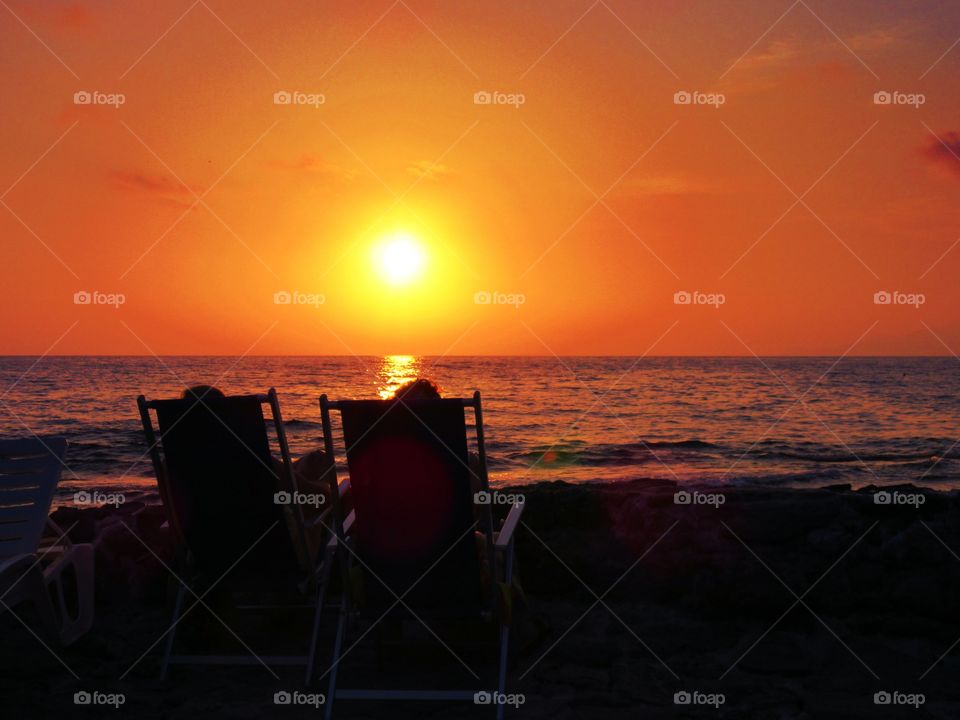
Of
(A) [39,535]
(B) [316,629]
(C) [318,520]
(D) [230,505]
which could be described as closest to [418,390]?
(C) [318,520]

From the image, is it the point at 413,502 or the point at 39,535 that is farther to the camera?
the point at 39,535

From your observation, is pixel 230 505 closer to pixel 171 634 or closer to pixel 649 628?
pixel 171 634

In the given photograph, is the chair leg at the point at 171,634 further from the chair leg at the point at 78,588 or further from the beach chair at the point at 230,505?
the chair leg at the point at 78,588

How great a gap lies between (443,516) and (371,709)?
2.99ft

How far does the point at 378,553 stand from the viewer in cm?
401

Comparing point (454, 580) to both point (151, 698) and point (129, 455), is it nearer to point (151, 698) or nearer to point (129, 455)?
point (151, 698)

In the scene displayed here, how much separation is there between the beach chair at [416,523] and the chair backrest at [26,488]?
1.55 meters

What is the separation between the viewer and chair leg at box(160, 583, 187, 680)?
4258 millimetres

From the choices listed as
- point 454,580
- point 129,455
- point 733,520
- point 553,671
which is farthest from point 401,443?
point 129,455

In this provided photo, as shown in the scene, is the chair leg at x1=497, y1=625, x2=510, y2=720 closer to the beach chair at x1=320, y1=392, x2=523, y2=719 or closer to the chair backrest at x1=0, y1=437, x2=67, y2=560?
the beach chair at x1=320, y1=392, x2=523, y2=719

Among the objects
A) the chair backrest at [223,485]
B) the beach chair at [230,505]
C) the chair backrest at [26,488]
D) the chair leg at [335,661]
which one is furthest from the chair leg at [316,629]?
the chair backrest at [26,488]

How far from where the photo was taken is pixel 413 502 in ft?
13.0

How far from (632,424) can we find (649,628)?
861 inches

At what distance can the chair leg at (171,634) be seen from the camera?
426 cm
